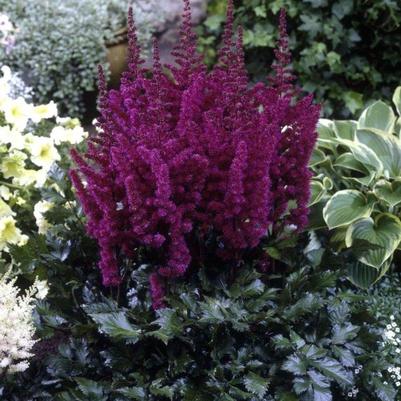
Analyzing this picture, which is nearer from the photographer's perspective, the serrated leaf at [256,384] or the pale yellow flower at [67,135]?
the serrated leaf at [256,384]

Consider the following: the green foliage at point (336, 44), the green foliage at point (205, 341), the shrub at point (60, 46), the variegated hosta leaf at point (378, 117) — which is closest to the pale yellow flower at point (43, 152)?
the green foliage at point (205, 341)

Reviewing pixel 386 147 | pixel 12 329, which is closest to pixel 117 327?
pixel 12 329

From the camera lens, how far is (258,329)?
2.17 metres

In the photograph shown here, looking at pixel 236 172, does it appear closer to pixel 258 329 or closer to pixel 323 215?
pixel 258 329

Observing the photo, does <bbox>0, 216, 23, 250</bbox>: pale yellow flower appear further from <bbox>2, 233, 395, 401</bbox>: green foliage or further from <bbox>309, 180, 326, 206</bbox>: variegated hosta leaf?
<bbox>309, 180, 326, 206</bbox>: variegated hosta leaf

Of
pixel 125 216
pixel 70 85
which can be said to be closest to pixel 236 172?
pixel 125 216

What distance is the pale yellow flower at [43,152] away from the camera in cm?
305

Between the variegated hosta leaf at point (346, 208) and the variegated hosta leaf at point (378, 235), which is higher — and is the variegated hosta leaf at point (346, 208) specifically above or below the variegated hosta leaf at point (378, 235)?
above

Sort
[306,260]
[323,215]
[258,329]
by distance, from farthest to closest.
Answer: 1. [323,215]
2. [306,260]
3. [258,329]

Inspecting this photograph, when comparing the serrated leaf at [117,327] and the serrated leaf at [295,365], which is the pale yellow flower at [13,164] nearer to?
the serrated leaf at [117,327]

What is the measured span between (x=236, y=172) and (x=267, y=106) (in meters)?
0.40

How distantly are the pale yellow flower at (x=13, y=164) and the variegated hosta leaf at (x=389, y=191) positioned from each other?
4.84 ft

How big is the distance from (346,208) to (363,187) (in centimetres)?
37

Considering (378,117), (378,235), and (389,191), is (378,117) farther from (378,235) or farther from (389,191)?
(378,235)
